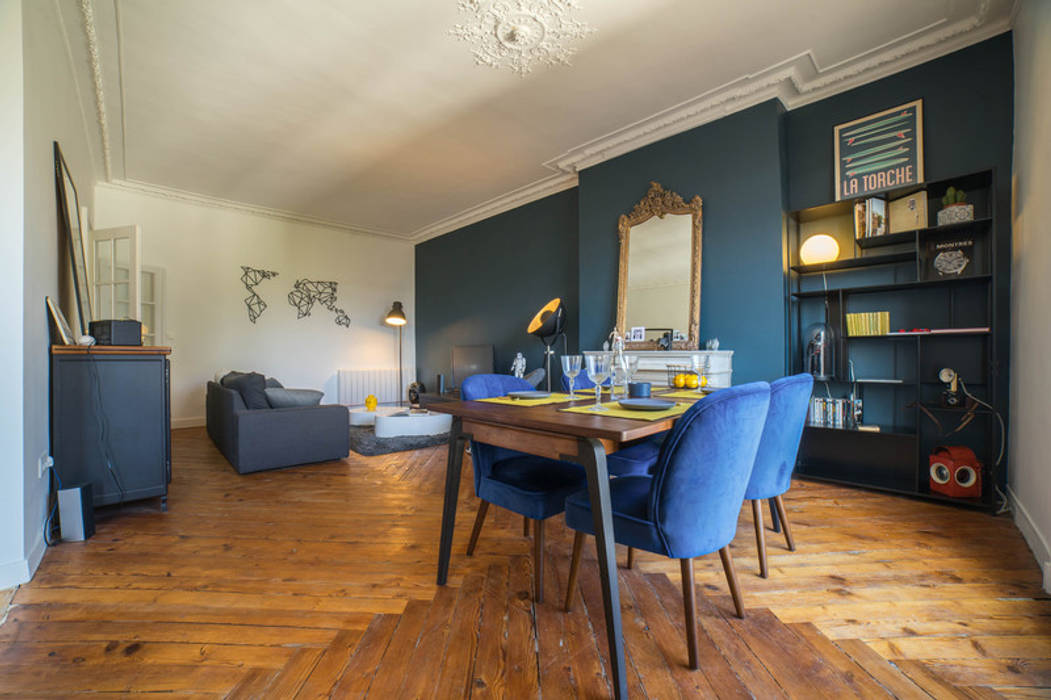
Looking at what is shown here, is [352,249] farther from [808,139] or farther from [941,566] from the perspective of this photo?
[941,566]

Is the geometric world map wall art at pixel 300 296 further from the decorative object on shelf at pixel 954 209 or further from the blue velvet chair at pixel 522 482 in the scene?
the decorative object on shelf at pixel 954 209

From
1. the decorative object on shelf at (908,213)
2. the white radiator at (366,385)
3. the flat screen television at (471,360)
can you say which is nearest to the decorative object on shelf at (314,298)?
the white radiator at (366,385)

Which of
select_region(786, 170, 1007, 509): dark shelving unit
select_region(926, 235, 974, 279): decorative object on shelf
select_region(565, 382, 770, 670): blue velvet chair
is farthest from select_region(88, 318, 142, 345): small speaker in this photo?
select_region(926, 235, 974, 279): decorative object on shelf

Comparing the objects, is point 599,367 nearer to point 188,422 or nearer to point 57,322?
point 57,322

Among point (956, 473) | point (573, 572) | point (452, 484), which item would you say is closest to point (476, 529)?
point (452, 484)

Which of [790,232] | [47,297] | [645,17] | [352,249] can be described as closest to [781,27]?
[645,17]

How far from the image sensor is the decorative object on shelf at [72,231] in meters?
2.57

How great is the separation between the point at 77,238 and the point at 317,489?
8.06ft

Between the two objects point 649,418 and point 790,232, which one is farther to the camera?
point 790,232

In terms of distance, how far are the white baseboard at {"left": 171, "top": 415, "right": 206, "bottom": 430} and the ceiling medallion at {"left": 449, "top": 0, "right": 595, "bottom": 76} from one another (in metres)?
5.29

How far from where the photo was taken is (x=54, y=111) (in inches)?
99.7

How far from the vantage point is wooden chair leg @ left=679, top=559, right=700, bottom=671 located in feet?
3.92

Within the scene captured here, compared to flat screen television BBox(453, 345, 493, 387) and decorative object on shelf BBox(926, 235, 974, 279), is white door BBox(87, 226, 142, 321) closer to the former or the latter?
flat screen television BBox(453, 345, 493, 387)

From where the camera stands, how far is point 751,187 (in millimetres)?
3273
